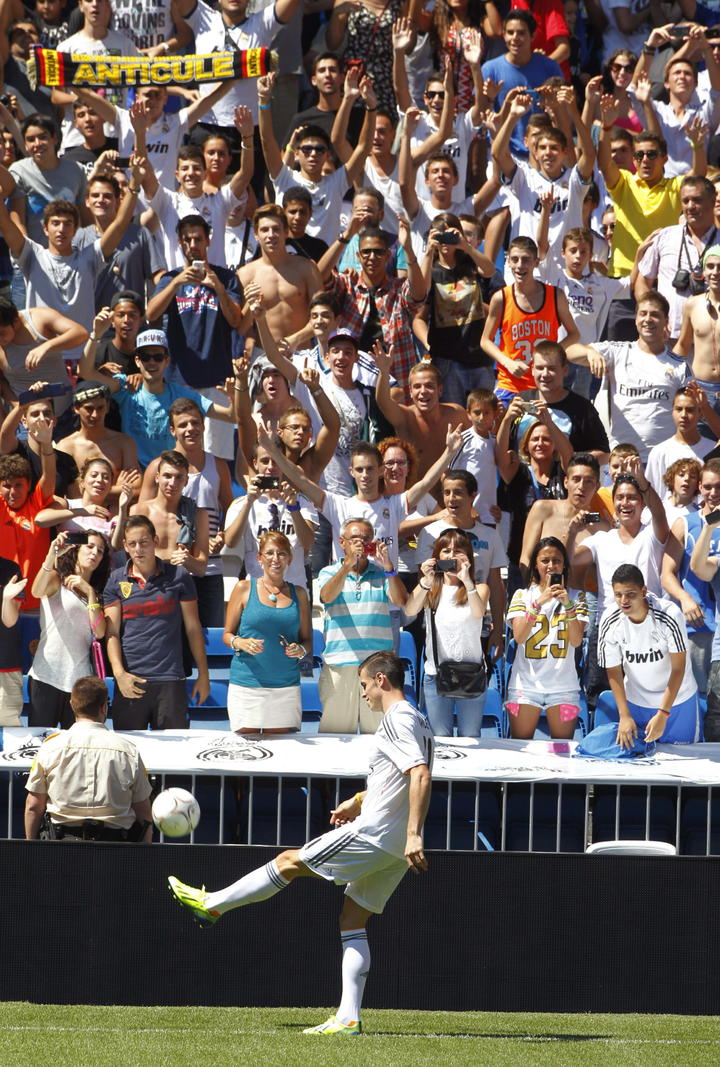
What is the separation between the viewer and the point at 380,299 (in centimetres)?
1317

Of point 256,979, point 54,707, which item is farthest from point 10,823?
point 256,979

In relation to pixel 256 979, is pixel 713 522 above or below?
above

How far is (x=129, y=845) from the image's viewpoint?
817cm

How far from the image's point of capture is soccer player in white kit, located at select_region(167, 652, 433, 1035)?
24.8 feet

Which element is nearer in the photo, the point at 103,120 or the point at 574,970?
the point at 574,970

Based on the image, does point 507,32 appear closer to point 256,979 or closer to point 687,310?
point 687,310

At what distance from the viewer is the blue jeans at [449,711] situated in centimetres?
1037

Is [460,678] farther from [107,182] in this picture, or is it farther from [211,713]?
[107,182]

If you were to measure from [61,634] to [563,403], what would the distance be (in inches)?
167

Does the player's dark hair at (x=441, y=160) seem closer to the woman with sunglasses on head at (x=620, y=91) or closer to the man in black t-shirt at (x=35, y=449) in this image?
the woman with sunglasses on head at (x=620, y=91)

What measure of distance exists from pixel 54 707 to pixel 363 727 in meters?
1.84

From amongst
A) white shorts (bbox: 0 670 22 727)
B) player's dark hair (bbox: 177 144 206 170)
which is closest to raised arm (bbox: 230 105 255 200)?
player's dark hair (bbox: 177 144 206 170)

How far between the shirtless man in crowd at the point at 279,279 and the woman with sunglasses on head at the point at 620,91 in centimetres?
320

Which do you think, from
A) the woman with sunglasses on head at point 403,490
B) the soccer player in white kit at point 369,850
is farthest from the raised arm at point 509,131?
the soccer player in white kit at point 369,850
